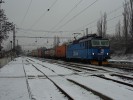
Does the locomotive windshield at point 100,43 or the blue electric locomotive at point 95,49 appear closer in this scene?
the blue electric locomotive at point 95,49

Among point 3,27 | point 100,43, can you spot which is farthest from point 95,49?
point 3,27

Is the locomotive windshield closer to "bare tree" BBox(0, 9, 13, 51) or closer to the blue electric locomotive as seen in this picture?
the blue electric locomotive

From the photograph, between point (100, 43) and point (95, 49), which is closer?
point (95, 49)

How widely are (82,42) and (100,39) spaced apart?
2766mm

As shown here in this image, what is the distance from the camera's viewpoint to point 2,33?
30250mm

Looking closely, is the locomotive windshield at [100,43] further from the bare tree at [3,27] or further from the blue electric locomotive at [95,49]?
the bare tree at [3,27]

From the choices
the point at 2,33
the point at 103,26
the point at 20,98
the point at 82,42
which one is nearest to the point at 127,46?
the point at 103,26

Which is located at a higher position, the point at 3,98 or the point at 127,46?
the point at 127,46

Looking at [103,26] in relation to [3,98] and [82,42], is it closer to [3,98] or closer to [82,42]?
[82,42]

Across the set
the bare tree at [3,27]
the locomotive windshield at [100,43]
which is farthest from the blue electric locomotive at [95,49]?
the bare tree at [3,27]

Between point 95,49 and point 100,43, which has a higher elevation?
point 100,43

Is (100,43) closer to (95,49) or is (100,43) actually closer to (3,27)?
(95,49)

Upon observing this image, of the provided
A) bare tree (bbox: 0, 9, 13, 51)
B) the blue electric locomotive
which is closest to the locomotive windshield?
the blue electric locomotive

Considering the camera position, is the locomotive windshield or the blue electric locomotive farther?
the locomotive windshield
